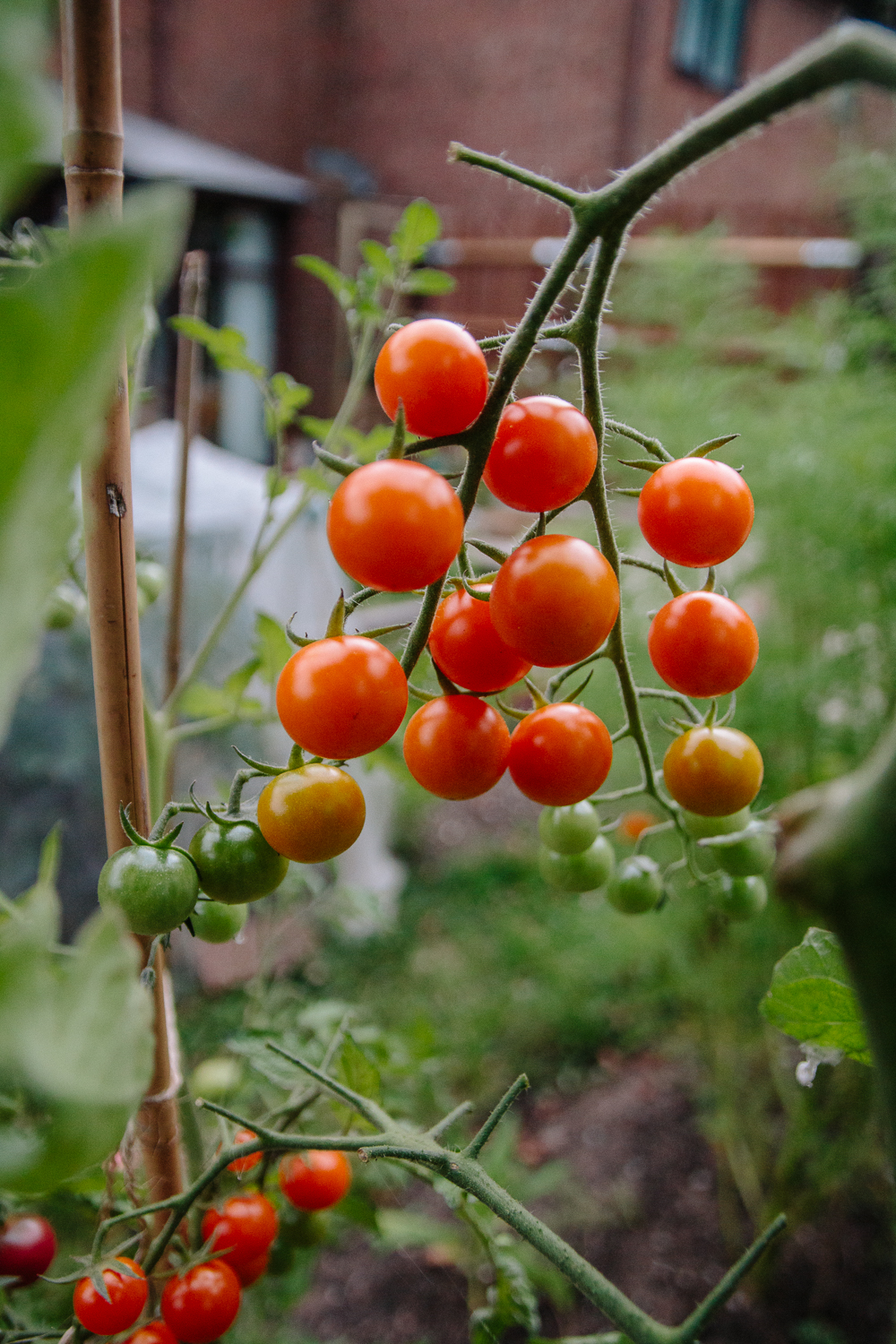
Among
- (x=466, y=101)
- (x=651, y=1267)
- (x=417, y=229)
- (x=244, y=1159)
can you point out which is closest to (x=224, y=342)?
(x=417, y=229)

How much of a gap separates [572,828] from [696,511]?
187 millimetres

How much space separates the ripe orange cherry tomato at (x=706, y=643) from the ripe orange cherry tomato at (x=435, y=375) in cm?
12

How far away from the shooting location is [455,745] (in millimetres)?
358

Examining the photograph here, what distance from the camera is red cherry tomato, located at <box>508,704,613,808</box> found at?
14.4 inches

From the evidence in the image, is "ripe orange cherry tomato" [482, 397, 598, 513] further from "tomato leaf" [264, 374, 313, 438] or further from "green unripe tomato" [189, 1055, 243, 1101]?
"green unripe tomato" [189, 1055, 243, 1101]

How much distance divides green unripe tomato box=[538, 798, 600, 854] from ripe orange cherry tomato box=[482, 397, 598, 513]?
0.19 m

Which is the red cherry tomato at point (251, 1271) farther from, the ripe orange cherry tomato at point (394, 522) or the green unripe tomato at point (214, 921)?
the ripe orange cherry tomato at point (394, 522)

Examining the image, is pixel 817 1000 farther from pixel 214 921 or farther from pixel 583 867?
pixel 214 921

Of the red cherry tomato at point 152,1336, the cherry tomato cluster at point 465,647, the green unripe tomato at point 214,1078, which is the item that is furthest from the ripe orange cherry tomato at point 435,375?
the green unripe tomato at point 214,1078

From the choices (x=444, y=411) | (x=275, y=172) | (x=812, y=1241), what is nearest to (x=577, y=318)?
(x=444, y=411)

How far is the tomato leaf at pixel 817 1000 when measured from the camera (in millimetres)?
361

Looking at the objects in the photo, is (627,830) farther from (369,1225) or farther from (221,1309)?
(221,1309)

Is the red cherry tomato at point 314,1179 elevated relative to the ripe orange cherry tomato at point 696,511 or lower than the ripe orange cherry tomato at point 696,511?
lower

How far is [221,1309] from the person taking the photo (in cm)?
43
